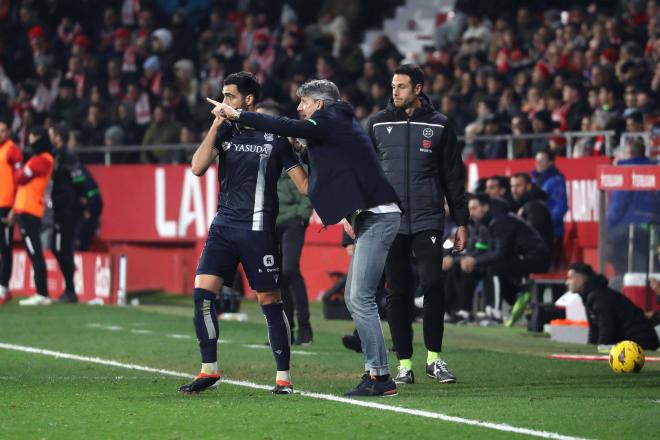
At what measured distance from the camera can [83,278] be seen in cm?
2033

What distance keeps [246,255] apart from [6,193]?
9.84 meters

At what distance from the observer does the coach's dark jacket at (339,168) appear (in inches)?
370

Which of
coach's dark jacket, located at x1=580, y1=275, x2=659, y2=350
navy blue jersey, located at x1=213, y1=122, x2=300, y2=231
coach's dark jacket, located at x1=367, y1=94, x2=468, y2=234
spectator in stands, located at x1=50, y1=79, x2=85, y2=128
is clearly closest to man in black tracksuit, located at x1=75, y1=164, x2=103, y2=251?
spectator in stands, located at x1=50, y1=79, x2=85, y2=128

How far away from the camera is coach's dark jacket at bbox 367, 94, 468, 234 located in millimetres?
10711

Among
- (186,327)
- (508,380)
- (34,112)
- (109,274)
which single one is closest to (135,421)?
(508,380)

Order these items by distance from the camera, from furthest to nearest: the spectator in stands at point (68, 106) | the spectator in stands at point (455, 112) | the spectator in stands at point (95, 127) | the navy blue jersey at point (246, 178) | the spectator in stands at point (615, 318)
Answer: the spectator in stands at point (68, 106) < the spectator in stands at point (95, 127) < the spectator in stands at point (455, 112) < the spectator in stands at point (615, 318) < the navy blue jersey at point (246, 178)

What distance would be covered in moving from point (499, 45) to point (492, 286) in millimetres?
6386

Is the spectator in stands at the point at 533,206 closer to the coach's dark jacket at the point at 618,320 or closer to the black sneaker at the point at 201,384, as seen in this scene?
the coach's dark jacket at the point at 618,320

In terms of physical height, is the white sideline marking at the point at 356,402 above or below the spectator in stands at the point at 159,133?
below

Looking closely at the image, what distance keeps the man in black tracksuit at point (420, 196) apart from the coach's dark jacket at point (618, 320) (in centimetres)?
340

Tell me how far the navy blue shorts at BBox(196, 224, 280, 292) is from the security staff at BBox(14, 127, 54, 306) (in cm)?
924

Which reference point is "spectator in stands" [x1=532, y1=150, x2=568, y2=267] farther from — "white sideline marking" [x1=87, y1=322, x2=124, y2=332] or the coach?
the coach

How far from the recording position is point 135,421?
8.34m

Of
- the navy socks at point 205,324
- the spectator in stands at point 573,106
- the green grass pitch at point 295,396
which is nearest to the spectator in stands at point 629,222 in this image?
the green grass pitch at point 295,396
